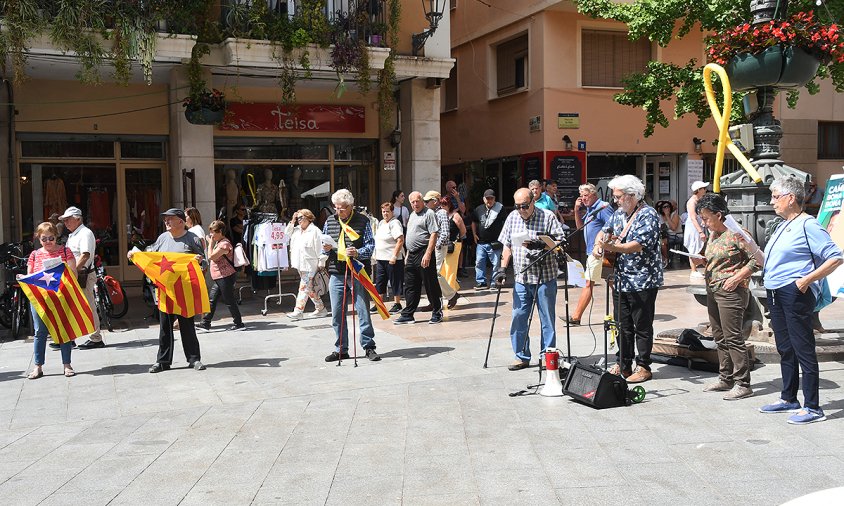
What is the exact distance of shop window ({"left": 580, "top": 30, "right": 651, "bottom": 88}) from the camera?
65.6ft

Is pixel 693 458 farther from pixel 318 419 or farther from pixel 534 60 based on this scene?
pixel 534 60

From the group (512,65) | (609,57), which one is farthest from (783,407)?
(512,65)

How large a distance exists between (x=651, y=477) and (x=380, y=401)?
276 centimetres

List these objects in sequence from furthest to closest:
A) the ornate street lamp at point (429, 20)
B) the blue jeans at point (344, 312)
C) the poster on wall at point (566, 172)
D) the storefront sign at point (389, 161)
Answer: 1. the poster on wall at point (566, 172)
2. the storefront sign at point (389, 161)
3. the ornate street lamp at point (429, 20)
4. the blue jeans at point (344, 312)

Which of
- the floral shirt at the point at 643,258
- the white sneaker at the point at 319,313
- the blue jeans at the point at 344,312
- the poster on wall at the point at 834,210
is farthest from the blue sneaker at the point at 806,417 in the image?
the white sneaker at the point at 319,313

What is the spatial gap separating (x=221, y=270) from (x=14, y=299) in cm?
273

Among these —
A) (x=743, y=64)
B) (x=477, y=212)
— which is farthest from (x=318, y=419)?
(x=477, y=212)

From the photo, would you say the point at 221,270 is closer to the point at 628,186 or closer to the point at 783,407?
the point at 628,186

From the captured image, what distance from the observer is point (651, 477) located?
16.9 ft

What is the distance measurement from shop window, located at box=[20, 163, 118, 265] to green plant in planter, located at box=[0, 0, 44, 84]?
367 cm

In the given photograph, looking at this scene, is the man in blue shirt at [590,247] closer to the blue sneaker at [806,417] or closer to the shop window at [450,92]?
the blue sneaker at [806,417]

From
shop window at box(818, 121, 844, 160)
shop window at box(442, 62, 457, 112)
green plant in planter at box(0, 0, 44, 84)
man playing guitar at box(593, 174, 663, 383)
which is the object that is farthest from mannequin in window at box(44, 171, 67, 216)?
shop window at box(818, 121, 844, 160)

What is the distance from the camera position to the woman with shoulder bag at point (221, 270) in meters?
11.3

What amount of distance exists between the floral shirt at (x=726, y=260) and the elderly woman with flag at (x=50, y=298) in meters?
6.31
